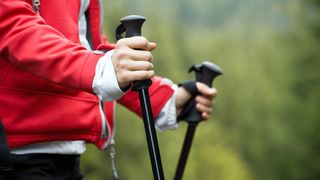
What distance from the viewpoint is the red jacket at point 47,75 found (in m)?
0.87

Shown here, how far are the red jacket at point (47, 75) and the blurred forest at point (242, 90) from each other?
3835mm

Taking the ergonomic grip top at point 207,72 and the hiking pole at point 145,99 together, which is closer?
the hiking pole at point 145,99

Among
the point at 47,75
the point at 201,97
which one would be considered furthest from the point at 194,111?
the point at 47,75

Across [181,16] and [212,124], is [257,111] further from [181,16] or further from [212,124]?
[181,16]

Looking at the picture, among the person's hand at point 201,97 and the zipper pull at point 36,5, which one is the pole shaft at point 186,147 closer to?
the person's hand at point 201,97

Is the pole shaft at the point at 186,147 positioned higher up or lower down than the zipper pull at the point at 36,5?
lower down

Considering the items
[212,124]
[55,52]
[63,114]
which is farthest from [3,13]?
[212,124]

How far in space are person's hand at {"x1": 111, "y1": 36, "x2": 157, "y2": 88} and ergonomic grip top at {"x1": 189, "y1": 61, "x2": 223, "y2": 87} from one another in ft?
1.70

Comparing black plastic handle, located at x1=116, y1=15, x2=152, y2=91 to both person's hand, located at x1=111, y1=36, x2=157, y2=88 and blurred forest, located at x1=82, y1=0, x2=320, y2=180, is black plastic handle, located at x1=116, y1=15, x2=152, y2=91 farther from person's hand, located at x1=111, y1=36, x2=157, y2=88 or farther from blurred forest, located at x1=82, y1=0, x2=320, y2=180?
blurred forest, located at x1=82, y1=0, x2=320, y2=180

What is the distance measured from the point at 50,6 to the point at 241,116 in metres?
4.50

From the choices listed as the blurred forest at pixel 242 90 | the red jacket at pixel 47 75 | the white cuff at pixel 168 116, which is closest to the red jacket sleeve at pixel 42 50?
the red jacket at pixel 47 75

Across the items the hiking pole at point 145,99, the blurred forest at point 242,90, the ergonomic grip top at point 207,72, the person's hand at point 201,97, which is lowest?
the blurred forest at point 242,90

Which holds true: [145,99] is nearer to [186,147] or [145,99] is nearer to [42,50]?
[42,50]

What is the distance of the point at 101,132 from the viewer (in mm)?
1155
